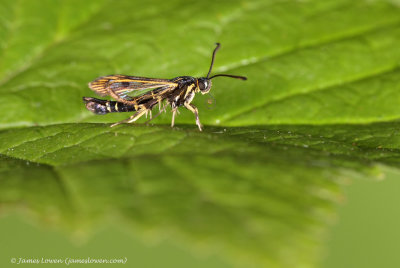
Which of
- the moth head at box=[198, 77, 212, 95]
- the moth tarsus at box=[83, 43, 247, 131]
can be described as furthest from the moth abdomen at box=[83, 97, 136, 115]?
the moth head at box=[198, 77, 212, 95]

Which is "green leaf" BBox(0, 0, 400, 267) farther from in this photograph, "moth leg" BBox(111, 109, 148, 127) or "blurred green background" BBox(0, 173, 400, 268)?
"blurred green background" BBox(0, 173, 400, 268)

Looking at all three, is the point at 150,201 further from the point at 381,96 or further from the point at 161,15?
the point at 161,15

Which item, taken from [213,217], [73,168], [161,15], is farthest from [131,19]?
[213,217]

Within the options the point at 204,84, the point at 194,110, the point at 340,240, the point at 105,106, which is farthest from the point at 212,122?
the point at 340,240

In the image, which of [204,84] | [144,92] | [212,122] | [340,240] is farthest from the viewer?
[340,240]

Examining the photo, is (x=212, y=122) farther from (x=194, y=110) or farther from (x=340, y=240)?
(x=340, y=240)

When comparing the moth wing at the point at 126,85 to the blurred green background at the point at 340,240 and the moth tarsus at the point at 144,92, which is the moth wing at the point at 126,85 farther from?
the blurred green background at the point at 340,240

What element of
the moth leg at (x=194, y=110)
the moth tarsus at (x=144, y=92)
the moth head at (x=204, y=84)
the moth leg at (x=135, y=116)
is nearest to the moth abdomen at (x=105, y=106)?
the moth tarsus at (x=144, y=92)
